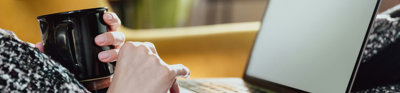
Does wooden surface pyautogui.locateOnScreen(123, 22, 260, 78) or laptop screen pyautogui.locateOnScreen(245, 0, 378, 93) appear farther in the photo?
wooden surface pyautogui.locateOnScreen(123, 22, 260, 78)

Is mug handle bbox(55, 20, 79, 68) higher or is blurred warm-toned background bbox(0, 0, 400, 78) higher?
mug handle bbox(55, 20, 79, 68)

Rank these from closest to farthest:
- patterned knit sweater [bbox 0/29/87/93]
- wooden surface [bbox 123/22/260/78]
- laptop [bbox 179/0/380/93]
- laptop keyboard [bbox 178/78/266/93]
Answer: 1. patterned knit sweater [bbox 0/29/87/93]
2. laptop [bbox 179/0/380/93]
3. laptop keyboard [bbox 178/78/266/93]
4. wooden surface [bbox 123/22/260/78]

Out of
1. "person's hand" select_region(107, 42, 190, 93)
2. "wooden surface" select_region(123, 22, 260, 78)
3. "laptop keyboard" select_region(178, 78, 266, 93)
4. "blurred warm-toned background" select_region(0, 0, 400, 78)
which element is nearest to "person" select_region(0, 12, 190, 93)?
"person's hand" select_region(107, 42, 190, 93)


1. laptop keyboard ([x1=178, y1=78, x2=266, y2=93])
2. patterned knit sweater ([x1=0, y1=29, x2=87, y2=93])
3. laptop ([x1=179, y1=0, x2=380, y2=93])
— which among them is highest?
patterned knit sweater ([x1=0, y1=29, x2=87, y2=93])

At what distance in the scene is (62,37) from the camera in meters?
0.40

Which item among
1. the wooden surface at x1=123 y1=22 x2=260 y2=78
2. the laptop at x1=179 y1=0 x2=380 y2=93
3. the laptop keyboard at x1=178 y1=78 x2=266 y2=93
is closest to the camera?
the laptop at x1=179 y1=0 x2=380 y2=93

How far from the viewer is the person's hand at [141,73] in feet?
1.23

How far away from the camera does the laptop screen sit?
18.3 inches

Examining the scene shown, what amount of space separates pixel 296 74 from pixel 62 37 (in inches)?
13.3

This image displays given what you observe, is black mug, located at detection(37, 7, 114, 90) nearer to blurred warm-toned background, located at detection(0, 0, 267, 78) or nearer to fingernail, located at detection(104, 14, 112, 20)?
fingernail, located at detection(104, 14, 112, 20)

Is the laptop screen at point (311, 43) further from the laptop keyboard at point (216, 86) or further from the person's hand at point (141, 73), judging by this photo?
the person's hand at point (141, 73)

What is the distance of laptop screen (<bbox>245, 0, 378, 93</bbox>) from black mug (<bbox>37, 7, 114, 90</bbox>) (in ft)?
0.94

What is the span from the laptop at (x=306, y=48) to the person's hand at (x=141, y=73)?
0.67 ft

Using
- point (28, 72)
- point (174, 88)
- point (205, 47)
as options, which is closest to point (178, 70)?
point (174, 88)
